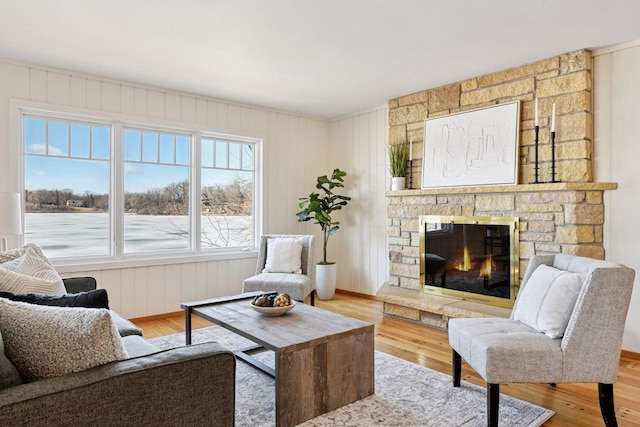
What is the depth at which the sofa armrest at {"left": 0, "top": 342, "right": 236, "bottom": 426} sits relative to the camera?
113 cm

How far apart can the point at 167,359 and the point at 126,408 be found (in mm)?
178

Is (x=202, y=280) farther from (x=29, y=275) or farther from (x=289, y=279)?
(x=29, y=275)

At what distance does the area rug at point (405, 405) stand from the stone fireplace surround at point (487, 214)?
0.99 meters

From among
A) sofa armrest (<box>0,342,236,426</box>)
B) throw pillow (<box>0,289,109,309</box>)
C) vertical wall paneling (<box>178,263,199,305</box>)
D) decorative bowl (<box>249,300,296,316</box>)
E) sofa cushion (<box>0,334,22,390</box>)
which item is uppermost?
throw pillow (<box>0,289,109,309</box>)

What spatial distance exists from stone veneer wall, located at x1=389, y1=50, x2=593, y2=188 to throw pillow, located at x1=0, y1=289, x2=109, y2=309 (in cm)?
340

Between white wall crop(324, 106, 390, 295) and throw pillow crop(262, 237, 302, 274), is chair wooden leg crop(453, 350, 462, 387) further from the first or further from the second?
white wall crop(324, 106, 390, 295)

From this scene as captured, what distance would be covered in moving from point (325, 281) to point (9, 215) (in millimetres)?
3317

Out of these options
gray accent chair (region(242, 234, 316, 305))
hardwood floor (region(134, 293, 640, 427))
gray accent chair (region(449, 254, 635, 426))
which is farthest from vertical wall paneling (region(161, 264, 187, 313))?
gray accent chair (region(449, 254, 635, 426))

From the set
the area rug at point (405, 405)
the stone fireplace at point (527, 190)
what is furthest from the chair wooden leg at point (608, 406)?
the stone fireplace at point (527, 190)

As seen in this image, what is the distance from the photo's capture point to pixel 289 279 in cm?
419

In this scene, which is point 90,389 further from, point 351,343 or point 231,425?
Answer: point 351,343

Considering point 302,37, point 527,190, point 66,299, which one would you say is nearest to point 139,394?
point 66,299

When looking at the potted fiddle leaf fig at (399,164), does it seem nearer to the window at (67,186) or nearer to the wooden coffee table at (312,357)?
the wooden coffee table at (312,357)

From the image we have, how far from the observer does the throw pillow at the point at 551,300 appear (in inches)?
84.4
